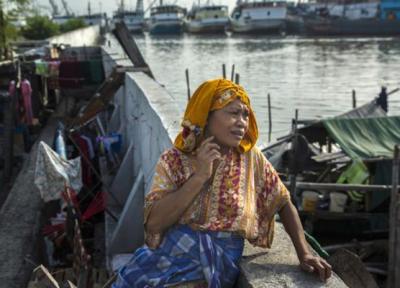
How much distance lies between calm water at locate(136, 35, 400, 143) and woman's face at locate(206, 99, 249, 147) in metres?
14.9

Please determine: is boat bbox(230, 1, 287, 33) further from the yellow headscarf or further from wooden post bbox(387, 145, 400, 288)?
the yellow headscarf

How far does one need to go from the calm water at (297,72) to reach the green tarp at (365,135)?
298 inches

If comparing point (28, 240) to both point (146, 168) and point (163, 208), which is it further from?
point (163, 208)

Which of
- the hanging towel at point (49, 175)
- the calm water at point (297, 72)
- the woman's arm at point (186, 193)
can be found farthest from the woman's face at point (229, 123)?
the calm water at point (297, 72)

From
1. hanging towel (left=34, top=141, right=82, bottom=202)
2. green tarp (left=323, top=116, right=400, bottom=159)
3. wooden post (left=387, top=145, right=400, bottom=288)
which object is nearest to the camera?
hanging towel (left=34, top=141, right=82, bottom=202)

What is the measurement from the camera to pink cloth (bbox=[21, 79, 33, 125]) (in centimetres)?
1108

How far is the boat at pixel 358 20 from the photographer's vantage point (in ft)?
188

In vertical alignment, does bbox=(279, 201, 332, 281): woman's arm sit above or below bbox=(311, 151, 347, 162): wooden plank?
above

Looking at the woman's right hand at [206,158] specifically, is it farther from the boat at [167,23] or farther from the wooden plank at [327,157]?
the boat at [167,23]

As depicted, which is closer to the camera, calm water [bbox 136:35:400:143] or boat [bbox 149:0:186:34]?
calm water [bbox 136:35:400:143]

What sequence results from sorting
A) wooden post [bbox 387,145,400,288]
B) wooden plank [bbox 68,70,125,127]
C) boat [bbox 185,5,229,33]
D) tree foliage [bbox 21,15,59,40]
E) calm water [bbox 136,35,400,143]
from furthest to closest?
boat [bbox 185,5,229,33] < tree foliage [bbox 21,15,59,40] < calm water [bbox 136,35,400,143] < wooden plank [bbox 68,70,125,127] < wooden post [bbox 387,145,400,288]

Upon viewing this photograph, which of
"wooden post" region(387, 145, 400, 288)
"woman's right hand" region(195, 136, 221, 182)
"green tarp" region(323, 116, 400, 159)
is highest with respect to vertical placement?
"woman's right hand" region(195, 136, 221, 182)

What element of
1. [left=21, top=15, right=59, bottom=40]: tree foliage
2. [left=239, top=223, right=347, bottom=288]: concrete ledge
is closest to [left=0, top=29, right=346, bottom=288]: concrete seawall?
[left=239, top=223, right=347, bottom=288]: concrete ledge

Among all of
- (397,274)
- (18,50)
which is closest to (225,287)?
(397,274)
